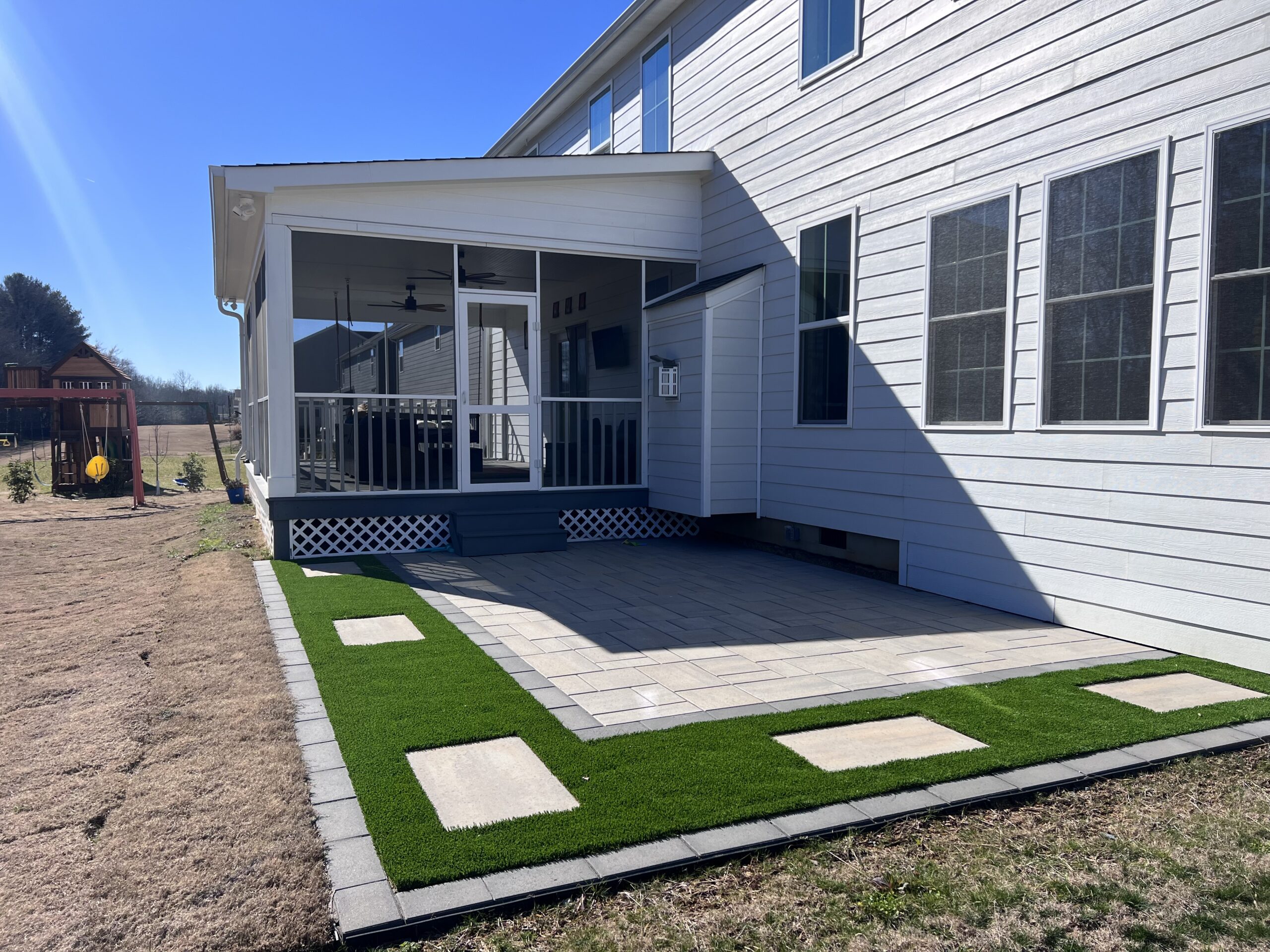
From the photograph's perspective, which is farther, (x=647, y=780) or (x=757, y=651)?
(x=757, y=651)

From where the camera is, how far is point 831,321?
6906 mm

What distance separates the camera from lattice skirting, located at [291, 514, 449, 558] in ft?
24.8

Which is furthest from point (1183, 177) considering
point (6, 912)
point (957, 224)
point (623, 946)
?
point (6, 912)

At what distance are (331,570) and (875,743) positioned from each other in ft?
16.7

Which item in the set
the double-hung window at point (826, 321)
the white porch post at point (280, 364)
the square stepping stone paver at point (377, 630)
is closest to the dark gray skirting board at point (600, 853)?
the square stepping stone paver at point (377, 630)

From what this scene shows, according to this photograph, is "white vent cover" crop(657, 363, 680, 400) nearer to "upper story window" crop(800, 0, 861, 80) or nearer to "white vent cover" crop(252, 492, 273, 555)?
"upper story window" crop(800, 0, 861, 80)

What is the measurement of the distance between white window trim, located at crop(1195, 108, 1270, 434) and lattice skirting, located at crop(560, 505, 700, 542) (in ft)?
16.6

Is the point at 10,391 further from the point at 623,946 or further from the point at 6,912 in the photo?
the point at 623,946

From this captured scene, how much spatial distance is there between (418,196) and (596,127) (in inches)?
195

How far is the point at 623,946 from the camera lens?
78.7 inches

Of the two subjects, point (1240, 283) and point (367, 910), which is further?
point (1240, 283)

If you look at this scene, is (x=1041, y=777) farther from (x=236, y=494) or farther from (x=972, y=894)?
(x=236, y=494)

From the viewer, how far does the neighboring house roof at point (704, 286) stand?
7.73 metres

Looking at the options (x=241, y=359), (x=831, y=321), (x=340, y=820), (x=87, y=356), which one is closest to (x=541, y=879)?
(x=340, y=820)
